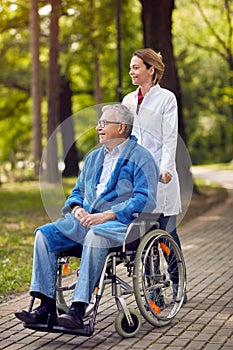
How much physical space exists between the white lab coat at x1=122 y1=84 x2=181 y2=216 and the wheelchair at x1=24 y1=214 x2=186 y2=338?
0.88 feet

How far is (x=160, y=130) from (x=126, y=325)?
158 cm

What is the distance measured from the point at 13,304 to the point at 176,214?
1.59 meters

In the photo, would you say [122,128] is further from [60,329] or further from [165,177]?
[60,329]

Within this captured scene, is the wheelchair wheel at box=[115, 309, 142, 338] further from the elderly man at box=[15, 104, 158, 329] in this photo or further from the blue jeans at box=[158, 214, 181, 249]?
the blue jeans at box=[158, 214, 181, 249]

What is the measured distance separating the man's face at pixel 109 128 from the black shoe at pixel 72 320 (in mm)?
1283

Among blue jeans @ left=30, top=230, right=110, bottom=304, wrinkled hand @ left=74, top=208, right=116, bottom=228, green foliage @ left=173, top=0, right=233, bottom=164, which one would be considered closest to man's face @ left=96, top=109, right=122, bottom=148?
wrinkled hand @ left=74, top=208, right=116, bottom=228

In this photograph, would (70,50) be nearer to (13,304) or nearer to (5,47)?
(5,47)

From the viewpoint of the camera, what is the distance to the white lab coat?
7309mm

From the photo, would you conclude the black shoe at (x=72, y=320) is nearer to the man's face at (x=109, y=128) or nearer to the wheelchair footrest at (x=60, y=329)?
the wheelchair footrest at (x=60, y=329)

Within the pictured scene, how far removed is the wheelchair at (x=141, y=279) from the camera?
6512 mm

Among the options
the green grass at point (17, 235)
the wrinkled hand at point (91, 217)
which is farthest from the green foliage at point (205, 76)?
the wrinkled hand at point (91, 217)

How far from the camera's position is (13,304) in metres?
7.97

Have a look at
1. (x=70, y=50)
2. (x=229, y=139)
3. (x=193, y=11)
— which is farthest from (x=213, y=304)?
(x=229, y=139)

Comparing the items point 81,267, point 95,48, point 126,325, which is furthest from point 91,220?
point 95,48
